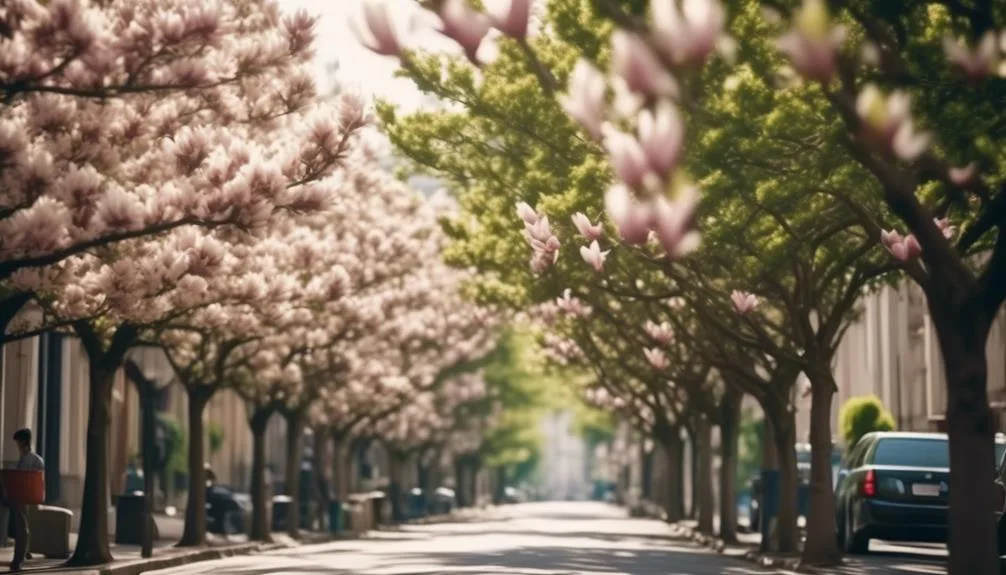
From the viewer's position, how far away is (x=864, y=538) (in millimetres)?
31094

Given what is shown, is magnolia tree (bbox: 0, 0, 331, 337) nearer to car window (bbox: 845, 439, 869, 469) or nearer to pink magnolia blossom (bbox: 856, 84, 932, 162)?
pink magnolia blossom (bbox: 856, 84, 932, 162)

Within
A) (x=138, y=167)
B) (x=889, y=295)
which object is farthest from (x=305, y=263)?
(x=889, y=295)

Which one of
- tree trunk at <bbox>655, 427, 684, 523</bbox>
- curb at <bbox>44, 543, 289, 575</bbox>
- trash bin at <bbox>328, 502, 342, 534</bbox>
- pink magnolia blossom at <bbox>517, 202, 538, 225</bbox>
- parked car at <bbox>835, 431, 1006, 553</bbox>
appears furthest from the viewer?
tree trunk at <bbox>655, 427, 684, 523</bbox>

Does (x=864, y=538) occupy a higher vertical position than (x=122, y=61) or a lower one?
lower

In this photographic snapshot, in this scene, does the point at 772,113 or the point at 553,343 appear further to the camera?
the point at 553,343

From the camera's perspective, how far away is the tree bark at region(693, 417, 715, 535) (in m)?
50.4

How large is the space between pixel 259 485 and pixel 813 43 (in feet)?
119

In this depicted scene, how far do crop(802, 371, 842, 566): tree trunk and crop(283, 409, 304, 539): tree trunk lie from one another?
754 inches

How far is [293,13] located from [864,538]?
14.8m

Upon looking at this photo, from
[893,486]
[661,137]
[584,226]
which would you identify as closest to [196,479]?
[893,486]

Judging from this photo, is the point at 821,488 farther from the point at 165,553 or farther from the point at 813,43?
the point at 813,43

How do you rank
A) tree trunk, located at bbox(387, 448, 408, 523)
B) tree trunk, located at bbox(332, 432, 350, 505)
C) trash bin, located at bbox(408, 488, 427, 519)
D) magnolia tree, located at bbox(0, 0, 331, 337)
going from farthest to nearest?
trash bin, located at bbox(408, 488, 427, 519) < tree trunk, located at bbox(387, 448, 408, 523) < tree trunk, located at bbox(332, 432, 350, 505) < magnolia tree, located at bbox(0, 0, 331, 337)

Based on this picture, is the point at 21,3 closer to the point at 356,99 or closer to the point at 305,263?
the point at 356,99

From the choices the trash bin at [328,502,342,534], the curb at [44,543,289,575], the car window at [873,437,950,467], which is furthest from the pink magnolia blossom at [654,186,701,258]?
the trash bin at [328,502,342,534]
